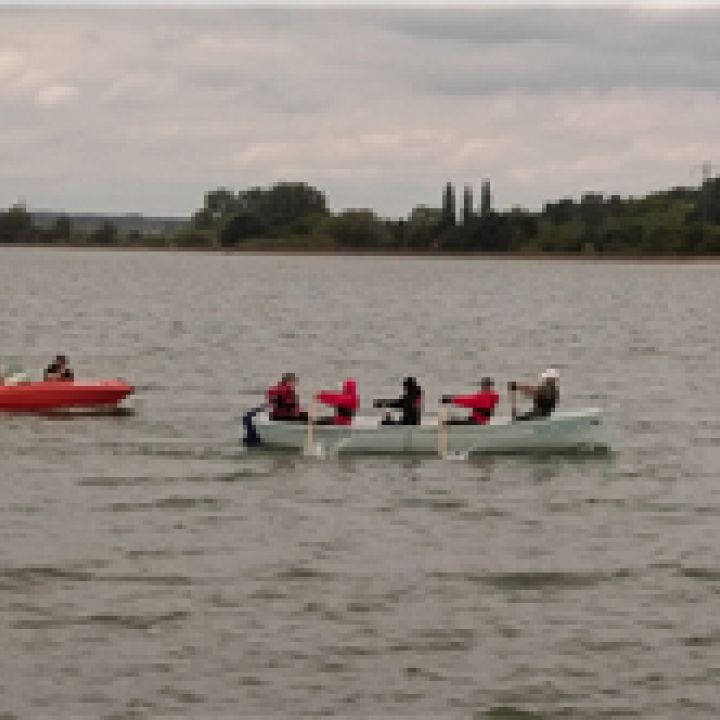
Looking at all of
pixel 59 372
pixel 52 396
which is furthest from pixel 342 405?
pixel 59 372

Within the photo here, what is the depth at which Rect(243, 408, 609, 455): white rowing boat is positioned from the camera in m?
41.9

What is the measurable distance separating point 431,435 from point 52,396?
1204cm

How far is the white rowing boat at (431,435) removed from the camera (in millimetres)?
41875

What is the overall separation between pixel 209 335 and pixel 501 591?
2638 inches

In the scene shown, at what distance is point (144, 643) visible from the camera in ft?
83.9

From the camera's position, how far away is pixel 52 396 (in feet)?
163

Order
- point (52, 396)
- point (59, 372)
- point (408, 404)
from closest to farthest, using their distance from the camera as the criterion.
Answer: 1. point (408, 404)
2. point (52, 396)
3. point (59, 372)

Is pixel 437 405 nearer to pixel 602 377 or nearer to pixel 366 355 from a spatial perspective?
pixel 602 377

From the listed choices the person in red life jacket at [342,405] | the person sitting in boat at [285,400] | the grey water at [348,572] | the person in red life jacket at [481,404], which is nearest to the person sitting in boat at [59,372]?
the grey water at [348,572]

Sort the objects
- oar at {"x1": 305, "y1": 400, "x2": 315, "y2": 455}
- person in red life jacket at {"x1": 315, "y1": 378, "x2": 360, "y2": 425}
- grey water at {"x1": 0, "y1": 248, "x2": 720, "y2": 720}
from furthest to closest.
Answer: oar at {"x1": 305, "y1": 400, "x2": 315, "y2": 455} < person in red life jacket at {"x1": 315, "y1": 378, "x2": 360, "y2": 425} < grey water at {"x1": 0, "y1": 248, "x2": 720, "y2": 720}

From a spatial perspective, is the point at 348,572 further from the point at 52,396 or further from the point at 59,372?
the point at 59,372

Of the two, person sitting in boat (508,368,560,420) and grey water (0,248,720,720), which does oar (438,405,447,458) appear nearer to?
grey water (0,248,720,720)

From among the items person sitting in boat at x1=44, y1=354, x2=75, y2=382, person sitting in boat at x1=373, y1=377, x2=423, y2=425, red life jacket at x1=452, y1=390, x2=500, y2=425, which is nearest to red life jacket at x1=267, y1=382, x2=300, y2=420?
person sitting in boat at x1=373, y1=377, x2=423, y2=425

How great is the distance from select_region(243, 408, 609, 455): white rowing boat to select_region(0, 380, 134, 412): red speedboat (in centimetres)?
831
